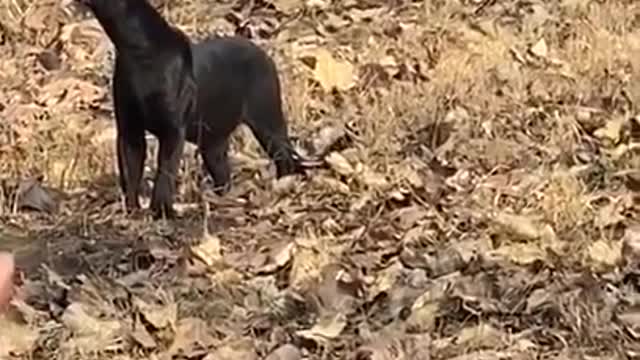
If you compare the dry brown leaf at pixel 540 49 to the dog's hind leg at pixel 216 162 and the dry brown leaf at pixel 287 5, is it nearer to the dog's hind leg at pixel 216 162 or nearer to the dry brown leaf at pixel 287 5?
the dry brown leaf at pixel 287 5

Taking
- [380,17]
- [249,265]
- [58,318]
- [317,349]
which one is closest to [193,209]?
[249,265]

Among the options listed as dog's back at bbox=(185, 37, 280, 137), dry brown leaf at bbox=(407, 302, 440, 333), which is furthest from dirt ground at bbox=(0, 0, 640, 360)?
dog's back at bbox=(185, 37, 280, 137)

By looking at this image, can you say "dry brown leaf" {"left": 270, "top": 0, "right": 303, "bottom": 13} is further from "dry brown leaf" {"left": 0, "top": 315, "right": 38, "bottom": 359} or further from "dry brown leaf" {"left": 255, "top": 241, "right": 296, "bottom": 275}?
"dry brown leaf" {"left": 0, "top": 315, "right": 38, "bottom": 359}

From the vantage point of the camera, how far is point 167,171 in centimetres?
668

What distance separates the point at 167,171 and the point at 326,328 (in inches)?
75.4

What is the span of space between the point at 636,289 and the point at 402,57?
4.11 meters

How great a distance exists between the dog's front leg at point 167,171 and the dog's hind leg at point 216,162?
360mm

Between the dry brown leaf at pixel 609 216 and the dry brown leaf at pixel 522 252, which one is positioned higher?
the dry brown leaf at pixel 522 252

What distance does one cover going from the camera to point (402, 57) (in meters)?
9.03

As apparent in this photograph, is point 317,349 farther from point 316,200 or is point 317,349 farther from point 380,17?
point 380,17

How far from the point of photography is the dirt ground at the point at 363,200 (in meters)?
4.97

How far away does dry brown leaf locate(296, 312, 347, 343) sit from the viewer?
487 centimetres

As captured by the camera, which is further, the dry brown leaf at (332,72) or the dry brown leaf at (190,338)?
the dry brown leaf at (332,72)

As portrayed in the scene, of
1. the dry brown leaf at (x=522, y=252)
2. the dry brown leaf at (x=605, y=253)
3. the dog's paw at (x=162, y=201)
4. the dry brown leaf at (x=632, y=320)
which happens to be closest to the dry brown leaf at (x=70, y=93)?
the dog's paw at (x=162, y=201)
